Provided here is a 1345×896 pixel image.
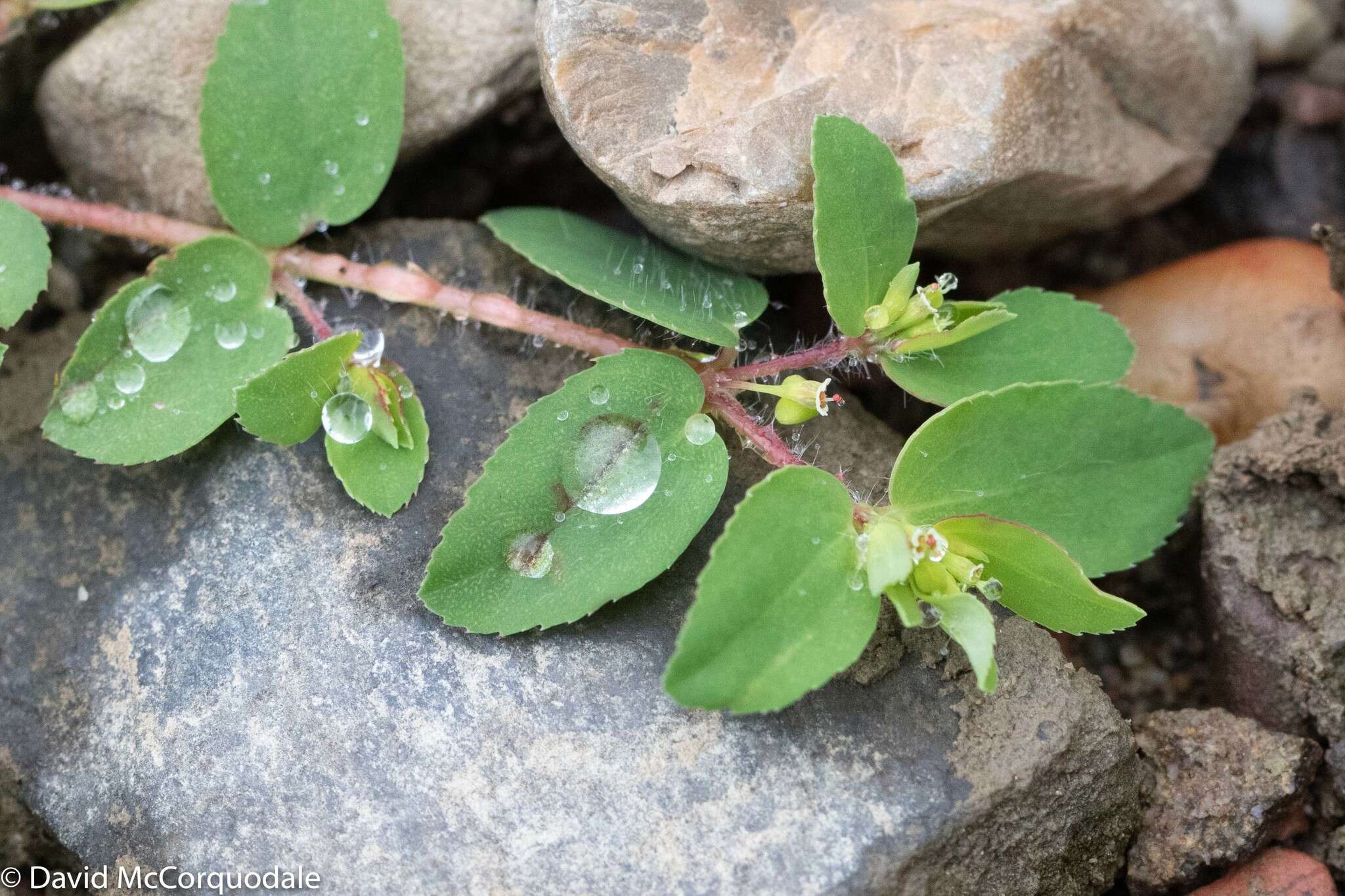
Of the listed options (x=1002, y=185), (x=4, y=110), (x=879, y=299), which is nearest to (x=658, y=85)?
(x=879, y=299)

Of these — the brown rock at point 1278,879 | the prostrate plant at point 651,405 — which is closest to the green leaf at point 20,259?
the prostrate plant at point 651,405

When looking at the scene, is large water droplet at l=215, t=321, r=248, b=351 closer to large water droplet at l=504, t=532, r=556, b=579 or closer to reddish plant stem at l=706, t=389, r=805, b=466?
large water droplet at l=504, t=532, r=556, b=579

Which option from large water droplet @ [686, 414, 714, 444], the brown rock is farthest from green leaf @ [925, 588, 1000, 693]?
the brown rock

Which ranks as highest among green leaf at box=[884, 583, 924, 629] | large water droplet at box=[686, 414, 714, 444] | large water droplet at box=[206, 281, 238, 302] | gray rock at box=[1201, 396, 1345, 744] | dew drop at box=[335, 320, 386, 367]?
large water droplet at box=[686, 414, 714, 444]

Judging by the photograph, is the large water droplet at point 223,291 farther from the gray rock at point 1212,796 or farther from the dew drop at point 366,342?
the gray rock at point 1212,796

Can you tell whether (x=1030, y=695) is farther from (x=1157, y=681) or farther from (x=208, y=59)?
(x=208, y=59)

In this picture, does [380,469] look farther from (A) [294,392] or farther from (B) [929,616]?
(B) [929,616]

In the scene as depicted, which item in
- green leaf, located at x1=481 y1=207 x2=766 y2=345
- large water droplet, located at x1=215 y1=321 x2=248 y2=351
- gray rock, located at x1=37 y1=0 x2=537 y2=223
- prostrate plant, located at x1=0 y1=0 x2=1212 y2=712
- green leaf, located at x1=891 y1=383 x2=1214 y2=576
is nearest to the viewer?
prostrate plant, located at x1=0 y1=0 x2=1212 y2=712
